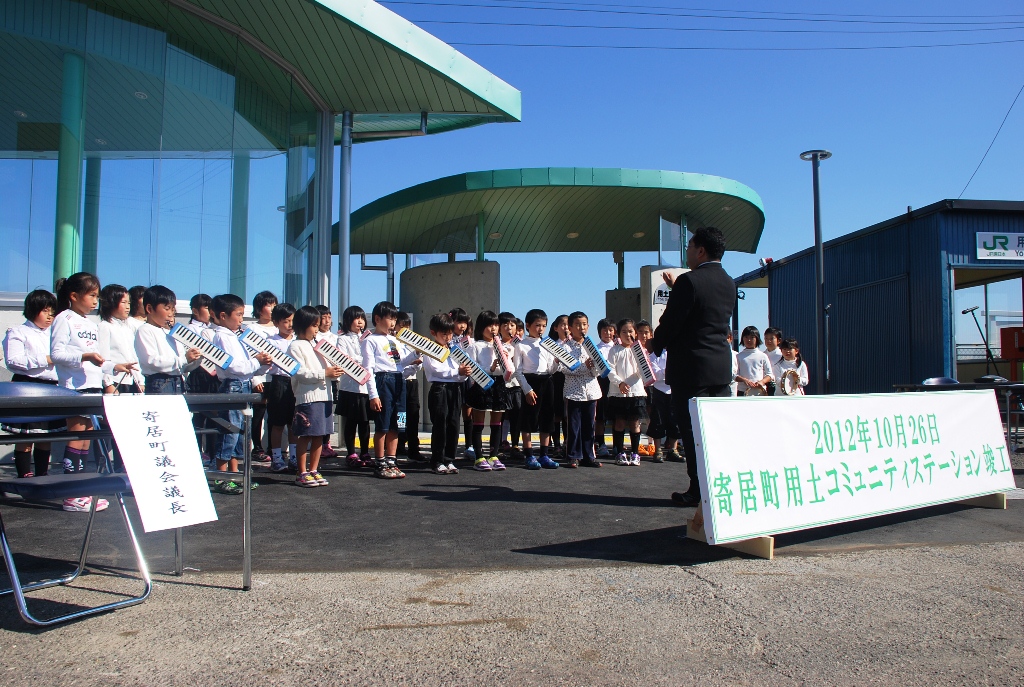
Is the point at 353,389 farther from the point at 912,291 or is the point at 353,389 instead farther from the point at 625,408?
the point at 912,291

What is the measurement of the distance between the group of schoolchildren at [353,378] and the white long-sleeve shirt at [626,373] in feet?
0.05

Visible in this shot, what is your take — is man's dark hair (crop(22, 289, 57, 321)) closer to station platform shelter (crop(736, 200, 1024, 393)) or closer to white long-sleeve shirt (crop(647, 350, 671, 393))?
white long-sleeve shirt (crop(647, 350, 671, 393))

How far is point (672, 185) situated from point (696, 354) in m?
9.04

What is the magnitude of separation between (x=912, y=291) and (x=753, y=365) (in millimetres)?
6388

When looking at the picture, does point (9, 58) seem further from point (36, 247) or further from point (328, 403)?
point (328, 403)

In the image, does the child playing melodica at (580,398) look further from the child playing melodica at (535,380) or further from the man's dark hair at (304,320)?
the man's dark hair at (304,320)

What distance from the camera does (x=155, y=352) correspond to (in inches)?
237

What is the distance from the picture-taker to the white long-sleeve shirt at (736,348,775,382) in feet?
30.2

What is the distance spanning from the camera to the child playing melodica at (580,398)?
26.1 feet

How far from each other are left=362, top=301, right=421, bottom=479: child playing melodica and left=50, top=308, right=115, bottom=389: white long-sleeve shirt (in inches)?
91.4

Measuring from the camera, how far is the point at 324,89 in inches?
390

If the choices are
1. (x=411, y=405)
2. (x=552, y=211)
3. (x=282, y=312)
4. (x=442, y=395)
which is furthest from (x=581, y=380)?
(x=552, y=211)

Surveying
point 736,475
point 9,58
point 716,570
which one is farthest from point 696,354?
point 9,58

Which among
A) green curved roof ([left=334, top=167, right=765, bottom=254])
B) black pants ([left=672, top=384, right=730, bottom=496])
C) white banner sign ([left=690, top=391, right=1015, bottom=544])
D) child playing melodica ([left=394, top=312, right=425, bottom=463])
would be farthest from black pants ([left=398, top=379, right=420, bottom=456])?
green curved roof ([left=334, top=167, right=765, bottom=254])
